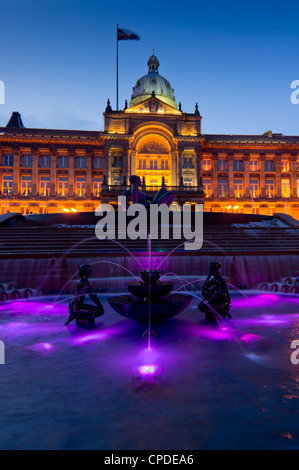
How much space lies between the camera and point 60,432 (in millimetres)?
2730

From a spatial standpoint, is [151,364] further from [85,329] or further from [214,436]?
[85,329]

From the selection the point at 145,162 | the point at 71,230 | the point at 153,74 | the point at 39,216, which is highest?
the point at 153,74

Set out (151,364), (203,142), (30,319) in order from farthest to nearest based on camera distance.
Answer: (203,142)
(30,319)
(151,364)

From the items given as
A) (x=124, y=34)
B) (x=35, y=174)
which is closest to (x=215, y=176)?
(x=124, y=34)

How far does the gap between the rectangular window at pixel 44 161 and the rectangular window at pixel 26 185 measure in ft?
9.91

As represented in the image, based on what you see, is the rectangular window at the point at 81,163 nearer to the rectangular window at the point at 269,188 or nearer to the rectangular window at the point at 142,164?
the rectangular window at the point at 142,164

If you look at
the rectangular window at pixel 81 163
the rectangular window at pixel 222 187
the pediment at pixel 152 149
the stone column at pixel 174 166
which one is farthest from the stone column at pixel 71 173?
the rectangular window at pixel 222 187

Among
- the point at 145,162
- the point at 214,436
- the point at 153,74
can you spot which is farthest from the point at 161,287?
the point at 153,74

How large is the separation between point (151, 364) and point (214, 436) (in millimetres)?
1742

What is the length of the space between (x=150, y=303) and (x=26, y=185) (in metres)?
51.1

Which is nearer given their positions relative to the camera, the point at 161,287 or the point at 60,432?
the point at 60,432

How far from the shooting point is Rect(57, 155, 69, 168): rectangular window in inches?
2045

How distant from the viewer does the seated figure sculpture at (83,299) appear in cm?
609

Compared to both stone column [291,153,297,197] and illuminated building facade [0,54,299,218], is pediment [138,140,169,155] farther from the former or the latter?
stone column [291,153,297,197]
